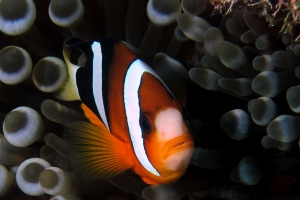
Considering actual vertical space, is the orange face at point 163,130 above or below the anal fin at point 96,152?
above

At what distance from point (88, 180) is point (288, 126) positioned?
0.52 metres

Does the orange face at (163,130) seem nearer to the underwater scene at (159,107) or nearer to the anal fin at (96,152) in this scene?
the underwater scene at (159,107)

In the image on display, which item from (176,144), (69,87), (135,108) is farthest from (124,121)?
(69,87)

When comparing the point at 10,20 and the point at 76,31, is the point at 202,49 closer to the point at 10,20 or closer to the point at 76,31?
the point at 76,31

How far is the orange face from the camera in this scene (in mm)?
687

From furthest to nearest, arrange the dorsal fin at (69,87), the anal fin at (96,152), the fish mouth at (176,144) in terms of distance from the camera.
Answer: the dorsal fin at (69,87), the anal fin at (96,152), the fish mouth at (176,144)

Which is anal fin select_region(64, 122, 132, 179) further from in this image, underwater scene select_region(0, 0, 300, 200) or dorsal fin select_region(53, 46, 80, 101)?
dorsal fin select_region(53, 46, 80, 101)

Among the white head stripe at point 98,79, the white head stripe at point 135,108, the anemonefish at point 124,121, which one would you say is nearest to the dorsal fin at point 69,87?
the anemonefish at point 124,121

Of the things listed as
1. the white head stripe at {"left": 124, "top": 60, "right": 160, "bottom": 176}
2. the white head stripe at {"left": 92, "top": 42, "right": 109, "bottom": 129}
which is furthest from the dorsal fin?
the white head stripe at {"left": 124, "top": 60, "right": 160, "bottom": 176}

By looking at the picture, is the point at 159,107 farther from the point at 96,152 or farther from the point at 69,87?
the point at 69,87

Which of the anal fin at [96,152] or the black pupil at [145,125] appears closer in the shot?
the black pupil at [145,125]

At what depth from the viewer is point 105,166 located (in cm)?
87

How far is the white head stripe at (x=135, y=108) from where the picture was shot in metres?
0.76

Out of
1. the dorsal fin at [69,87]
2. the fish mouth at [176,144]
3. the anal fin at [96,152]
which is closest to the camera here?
the fish mouth at [176,144]
